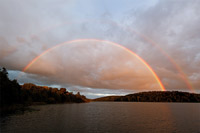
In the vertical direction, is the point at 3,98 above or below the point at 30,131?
above

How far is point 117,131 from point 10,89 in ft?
247

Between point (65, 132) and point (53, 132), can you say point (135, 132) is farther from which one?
point (53, 132)

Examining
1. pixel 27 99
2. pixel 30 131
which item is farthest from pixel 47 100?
pixel 30 131

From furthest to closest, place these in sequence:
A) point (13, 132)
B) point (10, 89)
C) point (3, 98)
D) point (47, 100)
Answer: point (47, 100) → point (10, 89) → point (3, 98) → point (13, 132)

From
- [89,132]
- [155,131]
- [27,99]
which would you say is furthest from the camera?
[27,99]

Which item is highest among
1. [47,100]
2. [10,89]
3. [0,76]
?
[0,76]

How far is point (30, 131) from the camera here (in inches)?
1344

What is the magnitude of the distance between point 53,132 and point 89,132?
9301mm

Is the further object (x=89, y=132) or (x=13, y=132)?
(x=89, y=132)

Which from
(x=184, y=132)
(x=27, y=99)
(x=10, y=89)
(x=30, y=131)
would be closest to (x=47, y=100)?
(x=27, y=99)

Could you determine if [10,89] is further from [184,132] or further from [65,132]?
[184,132]

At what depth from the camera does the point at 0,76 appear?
78.6 meters

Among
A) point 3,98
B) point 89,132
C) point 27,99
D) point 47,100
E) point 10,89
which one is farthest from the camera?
point 47,100

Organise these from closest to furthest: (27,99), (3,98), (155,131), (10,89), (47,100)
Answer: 1. (155,131)
2. (3,98)
3. (10,89)
4. (27,99)
5. (47,100)
